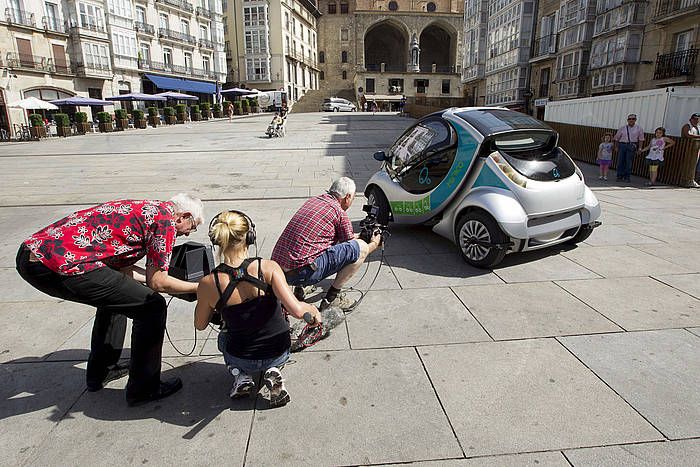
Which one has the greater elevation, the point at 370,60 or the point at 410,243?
the point at 370,60

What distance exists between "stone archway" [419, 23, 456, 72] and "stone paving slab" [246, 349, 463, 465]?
75.4 meters

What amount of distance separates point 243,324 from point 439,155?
383cm

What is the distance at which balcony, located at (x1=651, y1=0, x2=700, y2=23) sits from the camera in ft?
67.3

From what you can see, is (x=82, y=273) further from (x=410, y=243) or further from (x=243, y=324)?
(x=410, y=243)

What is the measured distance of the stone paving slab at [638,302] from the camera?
3969 mm

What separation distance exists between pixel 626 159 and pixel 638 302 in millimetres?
8093

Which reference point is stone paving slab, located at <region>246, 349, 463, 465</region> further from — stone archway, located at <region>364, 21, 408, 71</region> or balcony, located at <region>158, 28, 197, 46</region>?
stone archway, located at <region>364, 21, 408, 71</region>

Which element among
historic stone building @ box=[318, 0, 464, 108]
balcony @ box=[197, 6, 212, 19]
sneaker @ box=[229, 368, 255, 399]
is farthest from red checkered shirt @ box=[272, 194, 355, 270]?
historic stone building @ box=[318, 0, 464, 108]

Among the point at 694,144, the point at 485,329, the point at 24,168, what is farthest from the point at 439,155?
the point at 24,168

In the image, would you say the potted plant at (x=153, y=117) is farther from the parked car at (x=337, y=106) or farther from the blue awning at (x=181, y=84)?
the parked car at (x=337, y=106)

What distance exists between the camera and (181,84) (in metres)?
47.8

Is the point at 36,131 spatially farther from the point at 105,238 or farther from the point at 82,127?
the point at 105,238

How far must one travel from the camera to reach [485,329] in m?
3.89

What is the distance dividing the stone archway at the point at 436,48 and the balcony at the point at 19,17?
177ft
